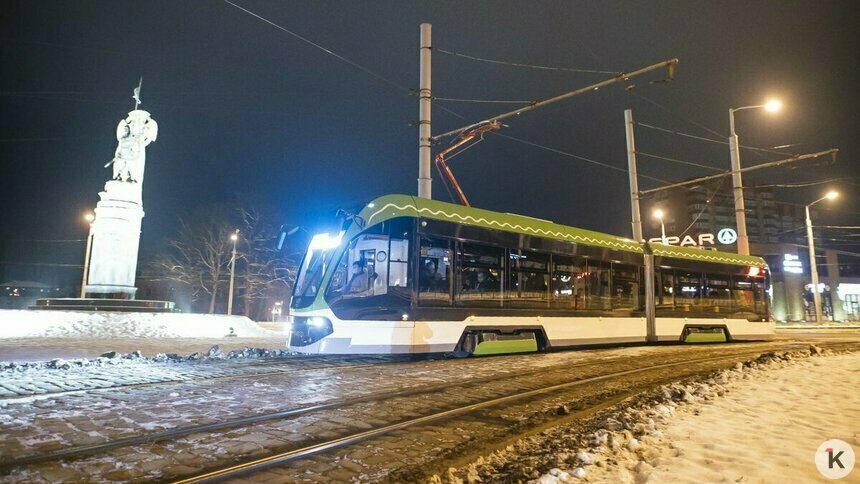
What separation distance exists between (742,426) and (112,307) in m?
24.8

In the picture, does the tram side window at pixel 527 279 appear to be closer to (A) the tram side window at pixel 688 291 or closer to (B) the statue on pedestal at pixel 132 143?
(A) the tram side window at pixel 688 291

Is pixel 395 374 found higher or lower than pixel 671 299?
lower

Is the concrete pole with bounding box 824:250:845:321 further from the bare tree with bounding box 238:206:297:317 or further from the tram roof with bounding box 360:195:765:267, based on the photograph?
the bare tree with bounding box 238:206:297:317

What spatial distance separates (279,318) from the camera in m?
52.7

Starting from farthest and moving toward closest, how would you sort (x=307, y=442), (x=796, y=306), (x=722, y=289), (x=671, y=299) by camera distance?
(x=796, y=306) < (x=722, y=289) < (x=671, y=299) < (x=307, y=442)

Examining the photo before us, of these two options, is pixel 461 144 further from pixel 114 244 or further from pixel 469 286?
pixel 114 244

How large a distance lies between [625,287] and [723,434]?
11.4m

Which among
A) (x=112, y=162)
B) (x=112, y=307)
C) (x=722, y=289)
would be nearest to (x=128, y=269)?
(x=112, y=307)

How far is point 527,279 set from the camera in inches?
515

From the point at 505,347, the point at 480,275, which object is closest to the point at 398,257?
the point at 480,275

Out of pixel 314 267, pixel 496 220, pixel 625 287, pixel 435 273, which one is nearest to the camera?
pixel 314 267

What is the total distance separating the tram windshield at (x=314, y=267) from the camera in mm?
10964

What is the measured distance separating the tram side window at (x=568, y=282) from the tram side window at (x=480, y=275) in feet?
6.69

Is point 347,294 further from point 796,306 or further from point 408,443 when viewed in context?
point 796,306
